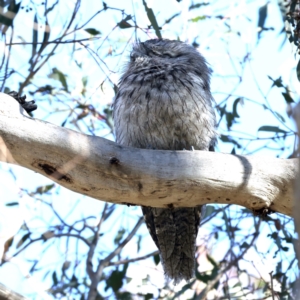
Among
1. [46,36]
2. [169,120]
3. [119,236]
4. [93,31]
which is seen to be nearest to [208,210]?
[119,236]

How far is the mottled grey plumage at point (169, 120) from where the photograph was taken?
341cm

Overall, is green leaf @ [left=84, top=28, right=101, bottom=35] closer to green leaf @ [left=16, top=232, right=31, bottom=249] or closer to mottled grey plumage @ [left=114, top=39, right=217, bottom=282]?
mottled grey plumage @ [left=114, top=39, right=217, bottom=282]

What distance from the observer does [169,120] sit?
3.40 m

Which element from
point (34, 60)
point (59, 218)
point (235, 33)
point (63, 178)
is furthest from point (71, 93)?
point (63, 178)

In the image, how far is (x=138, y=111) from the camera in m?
3.44

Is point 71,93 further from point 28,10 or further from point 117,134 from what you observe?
point 117,134

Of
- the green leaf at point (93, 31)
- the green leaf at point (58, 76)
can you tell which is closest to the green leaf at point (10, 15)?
the green leaf at point (93, 31)

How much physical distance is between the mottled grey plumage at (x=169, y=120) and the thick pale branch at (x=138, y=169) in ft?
2.21

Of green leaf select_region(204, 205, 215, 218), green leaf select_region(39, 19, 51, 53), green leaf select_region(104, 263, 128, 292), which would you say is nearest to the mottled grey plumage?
green leaf select_region(39, 19, 51, 53)

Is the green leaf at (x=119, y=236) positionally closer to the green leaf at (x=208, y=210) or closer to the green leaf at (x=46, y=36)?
the green leaf at (x=208, y=210)

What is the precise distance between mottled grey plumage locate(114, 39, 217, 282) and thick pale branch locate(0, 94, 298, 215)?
2.21 feet

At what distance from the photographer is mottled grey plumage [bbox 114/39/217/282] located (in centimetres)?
341

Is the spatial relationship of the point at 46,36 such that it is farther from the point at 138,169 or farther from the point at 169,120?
the point at 138,169

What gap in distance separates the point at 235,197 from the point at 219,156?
0.70 feet
